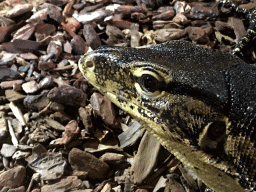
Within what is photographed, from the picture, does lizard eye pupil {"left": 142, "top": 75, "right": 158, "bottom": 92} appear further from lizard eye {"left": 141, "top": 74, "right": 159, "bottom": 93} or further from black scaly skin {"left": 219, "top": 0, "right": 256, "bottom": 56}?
black scaly skin {"left": 219, "top": 0, "right": 256, "bottom": 56}

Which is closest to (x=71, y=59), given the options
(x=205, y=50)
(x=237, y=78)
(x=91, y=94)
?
(x=91, y=94)

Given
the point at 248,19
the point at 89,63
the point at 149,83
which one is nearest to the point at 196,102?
the point at 149,83

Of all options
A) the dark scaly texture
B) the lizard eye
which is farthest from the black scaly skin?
the lizard eye

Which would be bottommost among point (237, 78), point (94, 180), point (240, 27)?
point (94, 180)

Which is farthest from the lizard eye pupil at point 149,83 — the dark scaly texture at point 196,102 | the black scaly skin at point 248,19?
the black scaly skin at point 248,19

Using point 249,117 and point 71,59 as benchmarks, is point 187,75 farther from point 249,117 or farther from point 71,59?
point 71,59

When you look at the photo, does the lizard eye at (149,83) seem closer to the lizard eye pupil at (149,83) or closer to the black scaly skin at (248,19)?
the lizard eye pupil at (149,83)

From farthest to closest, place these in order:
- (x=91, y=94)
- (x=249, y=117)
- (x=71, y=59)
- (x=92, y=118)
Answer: (x=71, y=59) < (x=91, y=94) < (x=92, y=118) < (x=249, y=117)
